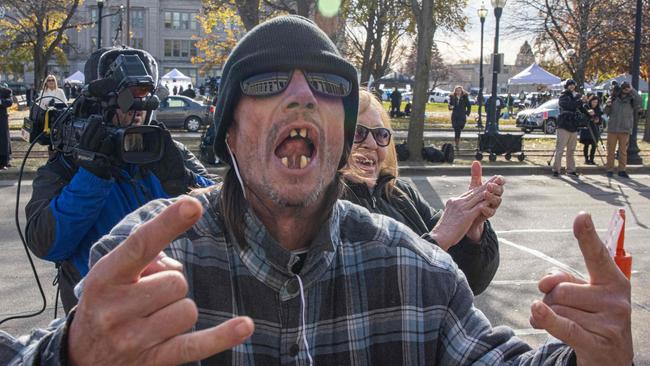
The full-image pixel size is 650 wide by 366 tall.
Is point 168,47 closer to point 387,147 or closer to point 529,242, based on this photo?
point 529,242

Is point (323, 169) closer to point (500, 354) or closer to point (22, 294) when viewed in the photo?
point (500, 354)

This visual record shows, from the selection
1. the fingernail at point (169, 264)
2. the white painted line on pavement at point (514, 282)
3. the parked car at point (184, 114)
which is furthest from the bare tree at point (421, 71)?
the fingernail at point (169, 264)

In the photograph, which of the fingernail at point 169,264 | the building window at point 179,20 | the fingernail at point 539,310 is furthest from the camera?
the building window at point 179,20

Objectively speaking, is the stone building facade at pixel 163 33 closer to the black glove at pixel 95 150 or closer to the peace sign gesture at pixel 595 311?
A: the black glove at pixel 95 150

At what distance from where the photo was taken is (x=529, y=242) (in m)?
8.90

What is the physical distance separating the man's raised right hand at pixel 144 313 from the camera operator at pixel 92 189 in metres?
1.59

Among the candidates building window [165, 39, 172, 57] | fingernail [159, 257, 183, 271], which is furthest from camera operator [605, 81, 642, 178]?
building window [165, 39, 172, 57]

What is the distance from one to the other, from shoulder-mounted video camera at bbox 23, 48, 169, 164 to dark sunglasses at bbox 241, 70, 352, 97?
3.39 feet

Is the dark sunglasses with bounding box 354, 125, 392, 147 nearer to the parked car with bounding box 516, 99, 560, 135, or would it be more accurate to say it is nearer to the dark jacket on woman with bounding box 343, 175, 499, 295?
the dark jacket on woman with bounding box 343, 175, 499, 295

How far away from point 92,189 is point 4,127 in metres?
12.1

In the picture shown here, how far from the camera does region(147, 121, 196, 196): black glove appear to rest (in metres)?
3.15

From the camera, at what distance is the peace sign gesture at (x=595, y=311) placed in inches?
62.2

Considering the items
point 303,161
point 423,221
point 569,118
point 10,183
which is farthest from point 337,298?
point 569,118

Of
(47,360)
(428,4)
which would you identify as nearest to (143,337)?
(47,360)
